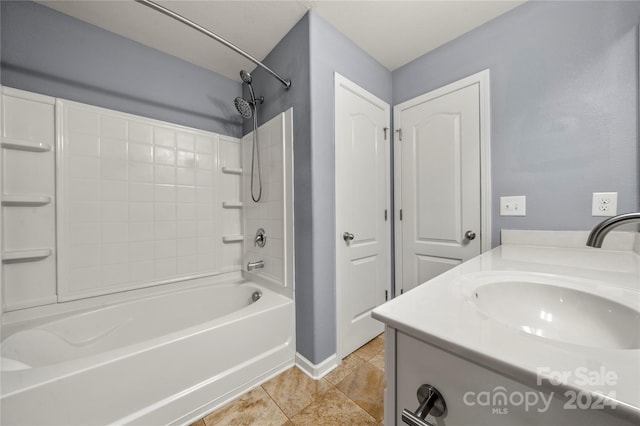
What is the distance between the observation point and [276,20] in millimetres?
1486

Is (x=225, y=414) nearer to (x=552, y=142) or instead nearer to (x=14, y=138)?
(x=14, y=138)

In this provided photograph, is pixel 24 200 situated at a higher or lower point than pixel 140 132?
lower

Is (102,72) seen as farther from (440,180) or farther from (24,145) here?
(440,180)

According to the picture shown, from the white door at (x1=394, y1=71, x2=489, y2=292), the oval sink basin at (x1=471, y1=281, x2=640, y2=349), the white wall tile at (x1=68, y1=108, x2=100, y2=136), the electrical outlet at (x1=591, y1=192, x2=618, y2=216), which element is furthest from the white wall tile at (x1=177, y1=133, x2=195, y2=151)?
the electrical outlet at (x1=591, y1=192, x2=618, y2=216)

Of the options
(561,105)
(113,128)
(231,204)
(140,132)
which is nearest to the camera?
(561,105)

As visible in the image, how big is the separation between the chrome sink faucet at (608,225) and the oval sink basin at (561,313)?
21cm

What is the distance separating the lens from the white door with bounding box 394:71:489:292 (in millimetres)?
1565

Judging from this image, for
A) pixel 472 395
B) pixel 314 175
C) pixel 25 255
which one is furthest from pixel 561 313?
pixel 25 255

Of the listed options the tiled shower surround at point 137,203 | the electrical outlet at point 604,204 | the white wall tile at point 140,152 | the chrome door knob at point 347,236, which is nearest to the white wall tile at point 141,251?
the tiled shower surround at point 137,203

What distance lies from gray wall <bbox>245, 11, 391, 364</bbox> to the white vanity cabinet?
94 centimetres

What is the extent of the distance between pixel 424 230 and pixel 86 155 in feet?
7.94

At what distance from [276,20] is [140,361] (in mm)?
2046

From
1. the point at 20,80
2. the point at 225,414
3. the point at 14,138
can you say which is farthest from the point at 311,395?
the point at 20,80

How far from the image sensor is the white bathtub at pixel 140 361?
2.82 feet
